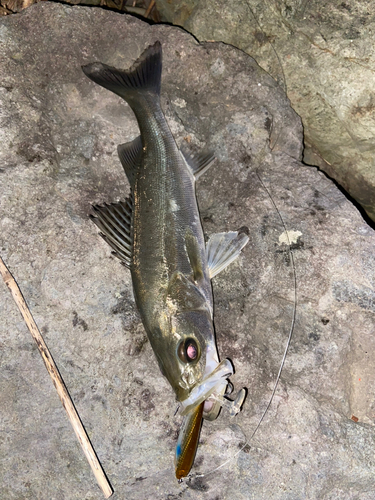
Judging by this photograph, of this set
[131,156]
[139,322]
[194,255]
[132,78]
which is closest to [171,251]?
[194,255]

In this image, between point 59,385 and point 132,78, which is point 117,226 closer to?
point 59,385


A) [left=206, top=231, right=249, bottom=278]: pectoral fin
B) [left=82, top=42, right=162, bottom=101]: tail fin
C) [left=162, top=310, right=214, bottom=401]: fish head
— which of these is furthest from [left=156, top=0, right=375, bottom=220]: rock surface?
[left=162, top=310, right=214, bottom=401]: fish head

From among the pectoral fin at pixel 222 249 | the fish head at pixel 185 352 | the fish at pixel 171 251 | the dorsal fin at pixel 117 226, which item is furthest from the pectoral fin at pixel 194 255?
the dorsal fin at pixel 117 226

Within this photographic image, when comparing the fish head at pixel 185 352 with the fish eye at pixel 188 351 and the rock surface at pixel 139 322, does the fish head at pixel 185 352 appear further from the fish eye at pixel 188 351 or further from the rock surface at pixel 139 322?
the rock surface at pixel 139 322

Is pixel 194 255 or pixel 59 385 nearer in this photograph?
pixel 59 385

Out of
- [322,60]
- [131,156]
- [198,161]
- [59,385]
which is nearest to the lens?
[59,385]

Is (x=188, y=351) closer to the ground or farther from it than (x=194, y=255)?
closer to the ground

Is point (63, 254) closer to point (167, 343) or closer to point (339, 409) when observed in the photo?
point (167, 343)
